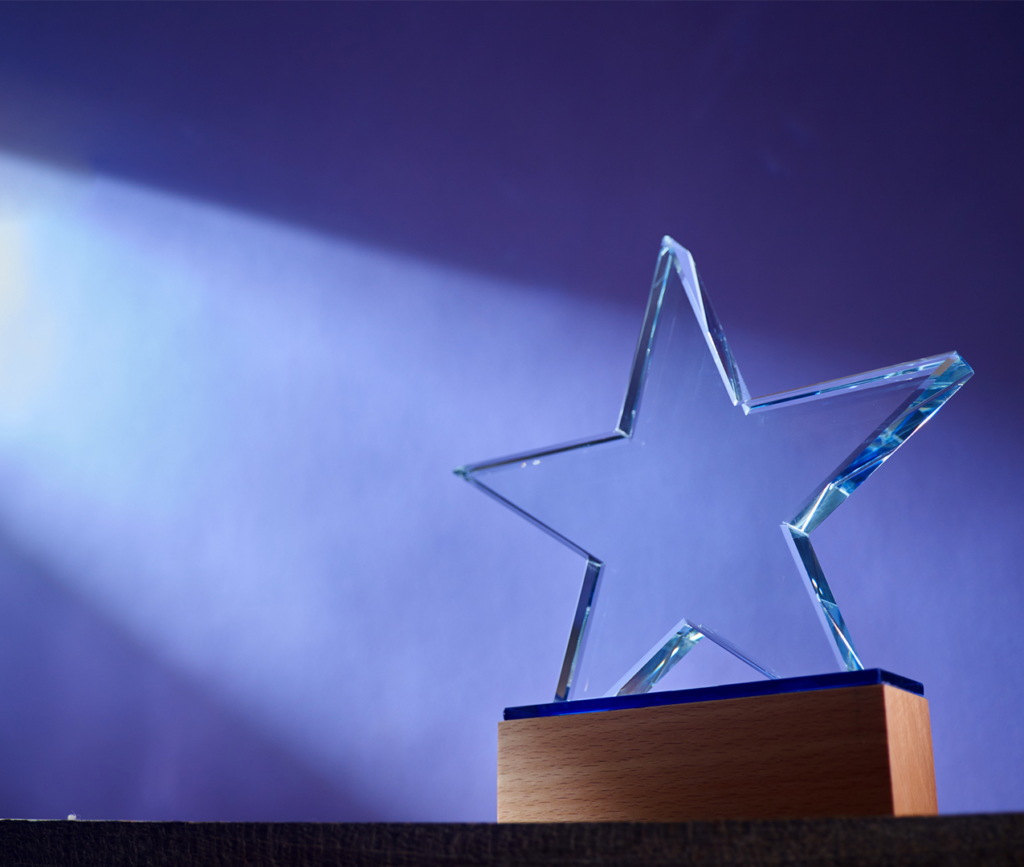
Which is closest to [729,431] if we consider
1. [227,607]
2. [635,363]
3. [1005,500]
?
[635,363]

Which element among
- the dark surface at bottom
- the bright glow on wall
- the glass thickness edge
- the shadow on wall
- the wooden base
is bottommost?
the dark surface at bottom

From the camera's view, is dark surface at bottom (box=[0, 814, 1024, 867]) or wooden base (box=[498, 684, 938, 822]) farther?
wooden base (box=[498, 684, 938, 822])

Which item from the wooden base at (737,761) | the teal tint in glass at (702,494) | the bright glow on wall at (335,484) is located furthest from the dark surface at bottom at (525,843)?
the bright glow on wall at (335,484)

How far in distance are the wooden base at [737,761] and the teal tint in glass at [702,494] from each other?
0.08 metres

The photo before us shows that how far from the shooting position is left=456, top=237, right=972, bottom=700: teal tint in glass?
0.55 metres

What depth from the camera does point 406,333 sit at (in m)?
1.41

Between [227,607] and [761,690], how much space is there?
1.07m

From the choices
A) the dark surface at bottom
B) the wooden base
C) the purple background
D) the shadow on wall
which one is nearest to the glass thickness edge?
the wooden base

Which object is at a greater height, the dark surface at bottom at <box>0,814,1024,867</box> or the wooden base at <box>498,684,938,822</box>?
the wooden base at <box>498,684,938,822</box>

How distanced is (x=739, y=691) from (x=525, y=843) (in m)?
0.20

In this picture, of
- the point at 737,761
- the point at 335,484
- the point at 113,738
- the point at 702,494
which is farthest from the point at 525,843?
the point at 113,738

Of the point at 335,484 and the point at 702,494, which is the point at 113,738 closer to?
the point at 335,484

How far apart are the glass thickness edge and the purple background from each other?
62 cm

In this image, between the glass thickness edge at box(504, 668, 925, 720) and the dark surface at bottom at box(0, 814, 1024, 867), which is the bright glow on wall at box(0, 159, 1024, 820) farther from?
the dark surface at bottom at box(0, 814, 1024, 867)
